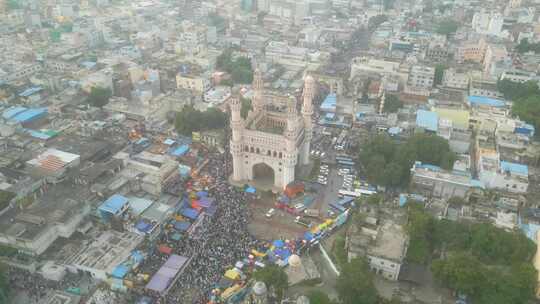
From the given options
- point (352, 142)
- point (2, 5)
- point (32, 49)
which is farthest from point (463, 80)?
point (2, 5)

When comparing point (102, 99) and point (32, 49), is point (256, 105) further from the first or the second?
point (32, 49)

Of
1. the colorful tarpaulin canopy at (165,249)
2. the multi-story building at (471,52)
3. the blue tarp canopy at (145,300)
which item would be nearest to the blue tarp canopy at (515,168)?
the colorful tarpaulin canopy at (165,249)

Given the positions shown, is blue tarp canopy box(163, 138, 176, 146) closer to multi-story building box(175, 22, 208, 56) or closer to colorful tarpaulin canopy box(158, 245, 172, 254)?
colorful tarpaulin canopy box(158, 245, 172, 254)

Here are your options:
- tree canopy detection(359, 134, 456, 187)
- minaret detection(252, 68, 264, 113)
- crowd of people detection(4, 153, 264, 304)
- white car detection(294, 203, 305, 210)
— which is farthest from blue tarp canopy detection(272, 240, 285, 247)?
minaret detection(252, 68, 264, 113)

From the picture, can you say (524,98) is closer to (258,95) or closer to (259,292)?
(258,95)

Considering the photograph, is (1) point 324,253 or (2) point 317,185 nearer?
(1) point 324,253

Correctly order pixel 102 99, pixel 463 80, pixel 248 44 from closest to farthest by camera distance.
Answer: pixel 102 99, pixel 463 80, pixel 248 44

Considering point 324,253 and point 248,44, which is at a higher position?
point 248,44
